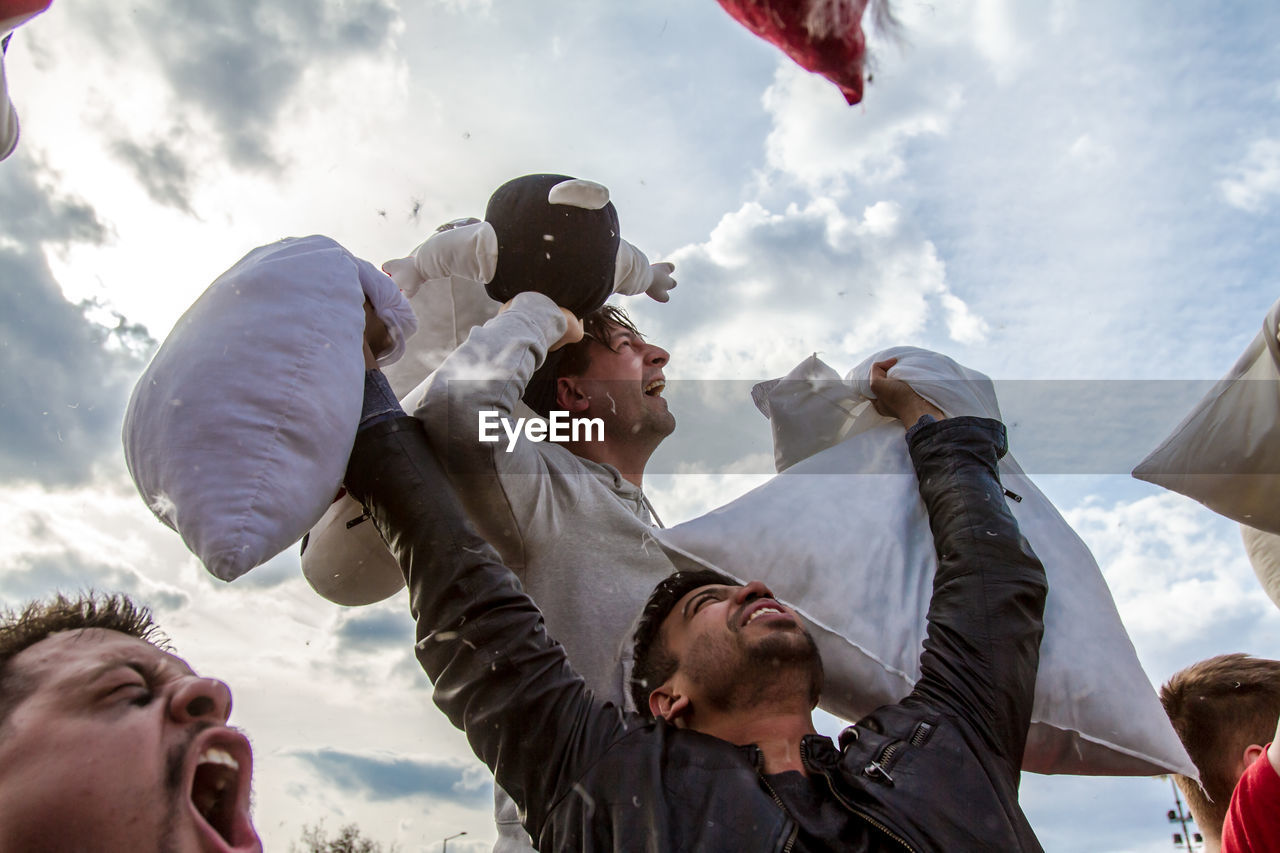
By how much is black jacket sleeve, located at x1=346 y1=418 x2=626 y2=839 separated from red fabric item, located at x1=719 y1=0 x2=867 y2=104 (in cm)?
78

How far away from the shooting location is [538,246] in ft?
5.73

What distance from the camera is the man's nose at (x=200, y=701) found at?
1169mm

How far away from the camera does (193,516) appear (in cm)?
113

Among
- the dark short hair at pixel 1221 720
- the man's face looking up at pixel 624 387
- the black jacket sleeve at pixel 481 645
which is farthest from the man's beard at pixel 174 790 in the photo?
the dark short hair at pixel 1221 720

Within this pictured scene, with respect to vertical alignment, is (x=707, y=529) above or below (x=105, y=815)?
above

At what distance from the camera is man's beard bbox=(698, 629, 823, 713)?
145 centimetres

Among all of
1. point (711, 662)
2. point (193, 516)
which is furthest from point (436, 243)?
point (711, 662)

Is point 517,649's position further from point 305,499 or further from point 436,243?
point 436,243

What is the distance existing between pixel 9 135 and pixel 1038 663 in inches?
65.2

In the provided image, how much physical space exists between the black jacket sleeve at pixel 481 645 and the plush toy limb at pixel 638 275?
71cm

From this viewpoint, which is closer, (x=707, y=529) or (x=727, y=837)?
(x=727, y=837)

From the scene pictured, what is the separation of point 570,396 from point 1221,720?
1.58m

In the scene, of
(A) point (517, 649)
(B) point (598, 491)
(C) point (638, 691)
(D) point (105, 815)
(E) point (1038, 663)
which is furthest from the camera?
(B) point (598, 491)

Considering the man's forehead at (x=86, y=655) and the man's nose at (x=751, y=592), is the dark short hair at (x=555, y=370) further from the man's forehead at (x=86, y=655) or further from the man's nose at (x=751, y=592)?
the man's forehead at (x=86, y=655)
